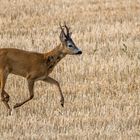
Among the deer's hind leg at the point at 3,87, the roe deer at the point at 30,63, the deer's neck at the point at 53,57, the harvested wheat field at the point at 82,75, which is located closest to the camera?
the harvested wheat field at the point at 82,75

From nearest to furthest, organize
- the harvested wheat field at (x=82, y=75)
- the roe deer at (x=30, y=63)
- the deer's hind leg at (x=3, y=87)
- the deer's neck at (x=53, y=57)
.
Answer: the harvested wheat field at (x=82, y=75), the deer's hind leg at (x=3, y=87), the roe deer at (x=30, y=63), the deer's neck at (x=53, y=57)

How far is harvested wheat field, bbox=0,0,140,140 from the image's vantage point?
1014 cm

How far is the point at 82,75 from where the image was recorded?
45.2 ft

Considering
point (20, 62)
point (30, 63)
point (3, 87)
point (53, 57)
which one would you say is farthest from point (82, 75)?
point (3, 87)

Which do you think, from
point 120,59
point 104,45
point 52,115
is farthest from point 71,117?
point 104,45

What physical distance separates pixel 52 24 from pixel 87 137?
1041 cm

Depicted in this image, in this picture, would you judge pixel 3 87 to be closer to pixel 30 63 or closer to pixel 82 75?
pixel 30 63

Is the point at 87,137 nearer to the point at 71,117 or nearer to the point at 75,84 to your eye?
the point at 71,117

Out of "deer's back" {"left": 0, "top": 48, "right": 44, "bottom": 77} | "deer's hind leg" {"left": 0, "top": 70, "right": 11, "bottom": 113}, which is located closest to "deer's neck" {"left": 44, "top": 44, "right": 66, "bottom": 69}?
"deer's back" {"left": 0, "top": 48, "right": 44, "bottom": 77}

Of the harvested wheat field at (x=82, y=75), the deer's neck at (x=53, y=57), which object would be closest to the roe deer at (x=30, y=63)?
the deer's neck at (x=53, y=57)

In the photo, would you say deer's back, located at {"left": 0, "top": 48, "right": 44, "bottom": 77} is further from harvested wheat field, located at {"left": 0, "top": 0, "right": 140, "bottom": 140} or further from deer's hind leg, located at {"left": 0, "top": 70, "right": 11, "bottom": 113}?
harvested wheat field, located at {"left": 0, "top": 0, "right": 140, "bottom": 140}

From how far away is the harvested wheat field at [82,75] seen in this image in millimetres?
10141

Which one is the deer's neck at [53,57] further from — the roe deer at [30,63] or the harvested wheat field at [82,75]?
the harvested wheat field at [82,75]

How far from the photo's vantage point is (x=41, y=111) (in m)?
11.2
